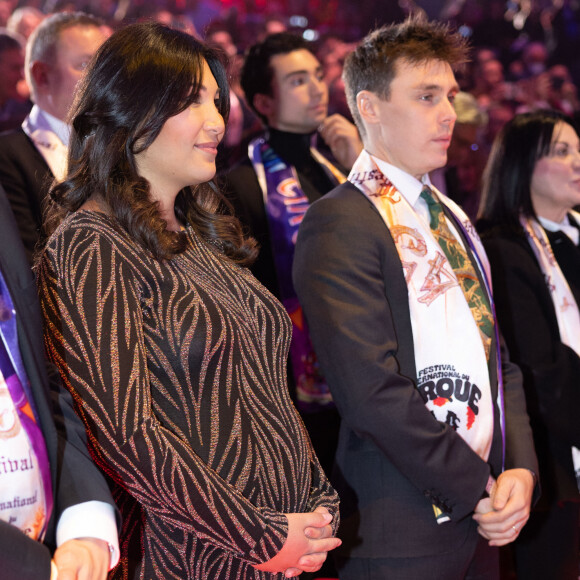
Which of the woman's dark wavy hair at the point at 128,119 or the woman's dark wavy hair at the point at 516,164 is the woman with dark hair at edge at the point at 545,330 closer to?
the woman's dark wavy hair at the point at 516,164

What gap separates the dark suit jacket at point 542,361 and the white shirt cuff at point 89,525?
1452mm

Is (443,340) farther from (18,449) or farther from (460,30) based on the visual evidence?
(460,30)

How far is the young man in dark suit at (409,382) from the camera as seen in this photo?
1.60 m

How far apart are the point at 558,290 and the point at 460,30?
2029 mm

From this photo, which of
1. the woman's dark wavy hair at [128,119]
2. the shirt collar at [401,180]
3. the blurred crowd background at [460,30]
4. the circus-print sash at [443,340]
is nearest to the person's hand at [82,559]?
the woman's dark wavy hair at [128,119]

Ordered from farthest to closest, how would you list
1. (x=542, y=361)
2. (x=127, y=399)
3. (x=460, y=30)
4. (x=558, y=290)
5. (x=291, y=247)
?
(x=460, y=30) → (x=291, y=247) → (x=558, y=290) → (x=542, y=361) → (x=127, y=399)

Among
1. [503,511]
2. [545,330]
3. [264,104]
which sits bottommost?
[503,511]

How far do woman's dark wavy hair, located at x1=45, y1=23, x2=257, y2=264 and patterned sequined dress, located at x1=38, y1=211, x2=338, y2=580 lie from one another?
5 cm

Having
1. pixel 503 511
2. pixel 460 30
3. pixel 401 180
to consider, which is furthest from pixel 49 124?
pixel 460 30

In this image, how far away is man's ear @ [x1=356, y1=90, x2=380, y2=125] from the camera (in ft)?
6.34

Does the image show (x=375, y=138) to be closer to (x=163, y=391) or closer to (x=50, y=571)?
(x=163, y=391)

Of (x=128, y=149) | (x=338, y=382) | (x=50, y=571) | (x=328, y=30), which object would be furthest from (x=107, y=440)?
(x=328, y=30)

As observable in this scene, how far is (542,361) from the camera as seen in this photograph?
7.26 ft

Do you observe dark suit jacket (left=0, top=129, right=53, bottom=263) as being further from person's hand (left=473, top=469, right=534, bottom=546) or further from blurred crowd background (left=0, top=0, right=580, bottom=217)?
person's hand (left=473, top=469, right=534, bottom=546)
